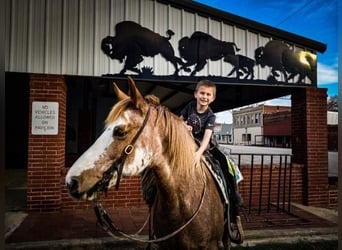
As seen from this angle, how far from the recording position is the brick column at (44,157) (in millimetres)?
3523

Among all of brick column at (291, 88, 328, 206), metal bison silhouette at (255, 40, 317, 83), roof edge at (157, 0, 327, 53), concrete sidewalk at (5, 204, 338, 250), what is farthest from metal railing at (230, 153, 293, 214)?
roof edge at (157, 0, 327, 53)

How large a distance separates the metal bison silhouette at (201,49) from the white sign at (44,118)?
187 centimetres

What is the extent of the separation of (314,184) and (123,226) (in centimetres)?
310

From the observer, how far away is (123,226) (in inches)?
127

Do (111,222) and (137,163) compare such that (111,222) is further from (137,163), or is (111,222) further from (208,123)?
(208,123)

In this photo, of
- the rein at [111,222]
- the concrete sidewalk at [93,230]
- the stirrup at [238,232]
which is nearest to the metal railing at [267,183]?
the concrete sidewalk at [93,230]

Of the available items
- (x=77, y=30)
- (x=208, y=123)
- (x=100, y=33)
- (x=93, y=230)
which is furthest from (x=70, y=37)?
(x=208, y=123)

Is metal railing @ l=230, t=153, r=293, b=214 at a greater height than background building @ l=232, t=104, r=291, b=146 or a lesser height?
lesser

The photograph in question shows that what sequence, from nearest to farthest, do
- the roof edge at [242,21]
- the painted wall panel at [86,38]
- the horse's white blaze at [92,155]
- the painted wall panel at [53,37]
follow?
1. the horse's white blaze at [92,155]
2. the painted wall panel at [53,37]
3. the painted wall panel at [86,38]
4. the roof edge at [242,21]

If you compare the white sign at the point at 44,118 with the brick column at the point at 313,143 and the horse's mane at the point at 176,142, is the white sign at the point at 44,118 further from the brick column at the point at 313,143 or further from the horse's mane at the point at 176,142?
the brick column at the point at 313,143

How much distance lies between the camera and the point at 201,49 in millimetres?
3959

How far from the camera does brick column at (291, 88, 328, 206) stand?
4.30 m

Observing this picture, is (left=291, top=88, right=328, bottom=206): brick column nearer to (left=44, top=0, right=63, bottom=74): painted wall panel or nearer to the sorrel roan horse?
the sorrel roan horse

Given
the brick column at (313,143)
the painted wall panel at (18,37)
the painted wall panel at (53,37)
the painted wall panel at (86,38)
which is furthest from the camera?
the brick column at (313,143)
